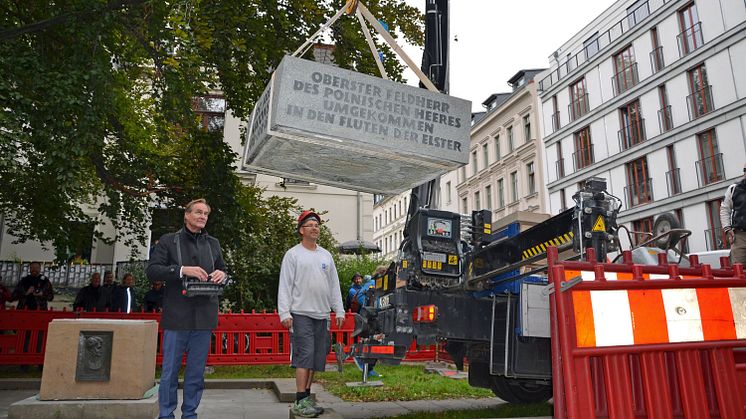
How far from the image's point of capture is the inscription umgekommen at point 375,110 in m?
3.78

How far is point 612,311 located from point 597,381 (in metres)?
0.40

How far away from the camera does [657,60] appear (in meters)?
27.5

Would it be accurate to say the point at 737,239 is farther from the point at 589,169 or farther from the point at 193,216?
the point at 589,169

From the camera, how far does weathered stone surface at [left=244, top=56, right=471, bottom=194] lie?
3.74m

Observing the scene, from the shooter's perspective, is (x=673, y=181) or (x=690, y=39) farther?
(x=673, y=181)

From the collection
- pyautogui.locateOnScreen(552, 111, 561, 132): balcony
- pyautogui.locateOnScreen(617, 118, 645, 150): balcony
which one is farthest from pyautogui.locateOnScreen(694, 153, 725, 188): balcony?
pyautogui.locateOnScreen(552, 111, 561, 132): balcony

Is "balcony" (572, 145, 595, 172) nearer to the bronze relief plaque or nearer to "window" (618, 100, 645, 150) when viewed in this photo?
"window" (618, 100, 645, 150)

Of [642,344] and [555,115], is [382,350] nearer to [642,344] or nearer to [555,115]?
[642,344]

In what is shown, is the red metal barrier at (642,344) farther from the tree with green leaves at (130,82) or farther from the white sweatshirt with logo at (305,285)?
the tree with green leaves at (130,82)

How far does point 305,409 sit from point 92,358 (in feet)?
7.71

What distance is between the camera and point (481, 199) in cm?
4278

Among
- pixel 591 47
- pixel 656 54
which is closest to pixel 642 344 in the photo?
pixel 656 54

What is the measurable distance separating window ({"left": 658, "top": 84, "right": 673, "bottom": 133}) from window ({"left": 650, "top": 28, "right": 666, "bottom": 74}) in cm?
108

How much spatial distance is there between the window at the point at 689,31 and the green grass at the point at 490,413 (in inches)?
994
